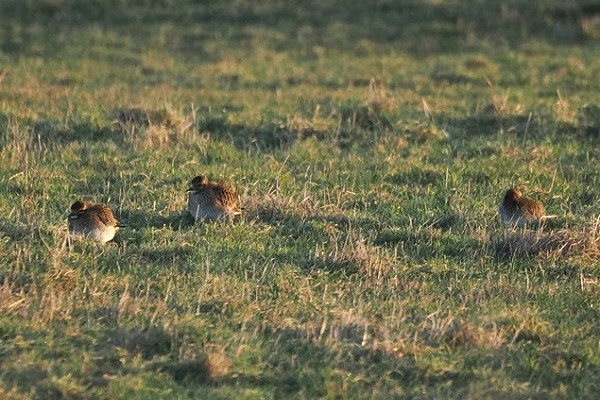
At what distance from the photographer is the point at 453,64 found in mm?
20672

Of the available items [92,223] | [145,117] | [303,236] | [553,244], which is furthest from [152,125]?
[553,244]

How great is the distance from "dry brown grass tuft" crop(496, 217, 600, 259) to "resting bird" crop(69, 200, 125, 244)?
2956 mm

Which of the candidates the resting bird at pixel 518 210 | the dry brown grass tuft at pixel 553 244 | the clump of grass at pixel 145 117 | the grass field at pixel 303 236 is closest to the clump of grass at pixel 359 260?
the grass field at pixel 303 236

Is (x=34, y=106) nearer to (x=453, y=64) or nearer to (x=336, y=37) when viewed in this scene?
(x=453, y=64)

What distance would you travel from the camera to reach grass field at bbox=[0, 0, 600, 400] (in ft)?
21.5

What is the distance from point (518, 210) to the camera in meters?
9.55

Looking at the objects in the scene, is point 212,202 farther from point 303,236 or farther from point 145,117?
point 145,117

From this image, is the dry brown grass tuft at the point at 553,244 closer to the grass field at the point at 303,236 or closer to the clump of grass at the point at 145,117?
the grass field at the point at 303,236

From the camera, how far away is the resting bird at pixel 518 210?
9492mm

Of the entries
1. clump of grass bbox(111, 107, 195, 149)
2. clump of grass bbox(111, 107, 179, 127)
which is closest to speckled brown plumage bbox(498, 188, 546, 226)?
clump of grass bbox(111, 107, 195, 149)

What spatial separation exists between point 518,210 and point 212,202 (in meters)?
2.50

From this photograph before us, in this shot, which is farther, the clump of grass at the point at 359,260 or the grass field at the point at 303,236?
the clump of grass at the point at 359,260


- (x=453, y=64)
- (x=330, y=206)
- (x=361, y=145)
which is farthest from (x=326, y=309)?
(x=453, y=64)

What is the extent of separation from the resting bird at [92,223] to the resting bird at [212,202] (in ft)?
Result: 2.60
